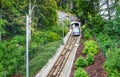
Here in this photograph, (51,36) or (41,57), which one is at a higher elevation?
(51,36)

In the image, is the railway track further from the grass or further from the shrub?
the shrub

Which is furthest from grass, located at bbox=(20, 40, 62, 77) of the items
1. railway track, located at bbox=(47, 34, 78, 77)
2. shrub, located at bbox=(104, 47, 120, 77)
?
shrub, located at bbox=(104, 47, 120, 77)

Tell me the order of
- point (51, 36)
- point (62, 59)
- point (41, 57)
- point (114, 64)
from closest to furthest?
point (114, 64) < point (41, 57) < point (62, 59) < point (51, 36)

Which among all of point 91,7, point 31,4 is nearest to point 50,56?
point 31,4

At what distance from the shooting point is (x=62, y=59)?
36531 mm

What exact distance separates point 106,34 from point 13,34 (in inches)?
500

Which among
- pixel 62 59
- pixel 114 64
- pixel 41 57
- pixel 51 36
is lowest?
pixel 62 59

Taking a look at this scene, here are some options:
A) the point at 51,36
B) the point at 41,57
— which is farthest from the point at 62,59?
the point at 51,36

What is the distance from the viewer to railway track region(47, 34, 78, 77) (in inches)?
1226

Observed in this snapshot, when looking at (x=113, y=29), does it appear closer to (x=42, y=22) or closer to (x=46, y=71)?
(x=46, y=71)

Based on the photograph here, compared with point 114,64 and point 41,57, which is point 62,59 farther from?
point 114,64

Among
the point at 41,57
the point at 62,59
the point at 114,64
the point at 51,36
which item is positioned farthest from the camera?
the point at 51,36

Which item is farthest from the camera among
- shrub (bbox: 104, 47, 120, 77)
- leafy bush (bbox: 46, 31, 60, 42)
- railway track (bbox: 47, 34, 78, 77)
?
leafy bush (bbox: 46, 31, 60, 42)

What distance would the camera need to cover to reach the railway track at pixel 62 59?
102ft
